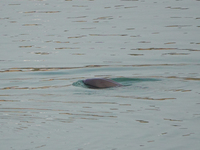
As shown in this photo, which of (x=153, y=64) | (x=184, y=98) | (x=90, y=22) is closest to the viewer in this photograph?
(x=184, y=98)

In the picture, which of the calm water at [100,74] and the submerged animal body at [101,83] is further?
the submerged animal body at [101,83]

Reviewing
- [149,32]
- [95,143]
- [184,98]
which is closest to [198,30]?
[149,32]

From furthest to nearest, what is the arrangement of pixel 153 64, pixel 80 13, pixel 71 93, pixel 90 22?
pixel 80 13, pixel 90 22, pixel 153 64, pixel 71 93

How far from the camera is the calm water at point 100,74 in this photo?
798 cm

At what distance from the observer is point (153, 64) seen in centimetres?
1365

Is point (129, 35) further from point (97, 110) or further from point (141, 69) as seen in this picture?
point (97, 110)

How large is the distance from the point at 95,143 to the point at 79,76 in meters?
5.29

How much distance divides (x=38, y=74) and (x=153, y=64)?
115 inches

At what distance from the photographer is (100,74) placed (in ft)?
42.6

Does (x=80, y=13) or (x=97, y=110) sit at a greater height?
(x=80, y=13)

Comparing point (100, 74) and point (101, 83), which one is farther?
point (100, 74)

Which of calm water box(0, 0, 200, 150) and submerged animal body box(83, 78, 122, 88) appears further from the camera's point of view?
submerged animal body box(83, 78, 122, 88)

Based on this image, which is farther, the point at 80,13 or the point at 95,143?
the point at 80,13

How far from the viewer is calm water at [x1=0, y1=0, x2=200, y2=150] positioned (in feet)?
26.2
